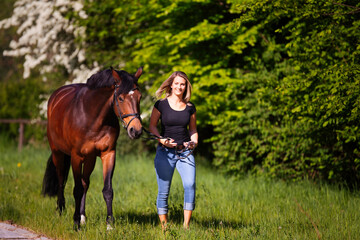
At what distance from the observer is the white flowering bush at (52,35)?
12.6 metres

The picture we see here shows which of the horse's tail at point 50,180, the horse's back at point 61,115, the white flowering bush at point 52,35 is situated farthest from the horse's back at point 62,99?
the white flowering bush at point 52,35

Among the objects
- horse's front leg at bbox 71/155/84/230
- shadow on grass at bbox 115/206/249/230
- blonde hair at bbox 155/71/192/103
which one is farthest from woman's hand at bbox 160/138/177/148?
horse's front leg at bbox 71/155/84/230

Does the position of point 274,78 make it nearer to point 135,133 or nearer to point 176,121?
point 176,121

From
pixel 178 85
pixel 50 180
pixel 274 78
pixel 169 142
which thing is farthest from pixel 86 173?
pixel 274 78

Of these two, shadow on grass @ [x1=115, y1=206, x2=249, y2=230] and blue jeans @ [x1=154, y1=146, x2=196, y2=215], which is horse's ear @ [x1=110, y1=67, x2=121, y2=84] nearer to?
blue jeans @ [x1=154, y1=146, x2=196, y2=215]

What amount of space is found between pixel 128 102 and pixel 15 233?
7.50ft

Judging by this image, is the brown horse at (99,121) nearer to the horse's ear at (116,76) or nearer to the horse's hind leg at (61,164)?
the horse's ear at (116,76)

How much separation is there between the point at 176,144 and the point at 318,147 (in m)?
4.57

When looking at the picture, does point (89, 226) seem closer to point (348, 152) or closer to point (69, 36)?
point (348, 152)

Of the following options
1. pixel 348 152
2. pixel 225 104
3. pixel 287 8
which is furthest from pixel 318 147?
pixel 287 8

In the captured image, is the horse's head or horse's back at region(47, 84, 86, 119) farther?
horse's back at region(47, 84, 86, 119)

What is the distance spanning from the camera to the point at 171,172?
15.3 ft

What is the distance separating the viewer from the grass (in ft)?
15.5

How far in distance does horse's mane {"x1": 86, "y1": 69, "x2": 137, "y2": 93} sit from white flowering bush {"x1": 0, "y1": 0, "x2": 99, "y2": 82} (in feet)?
23.5
